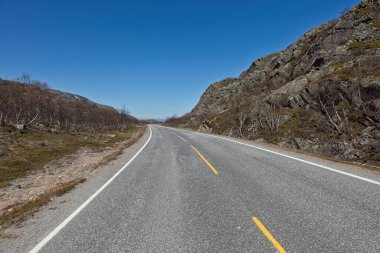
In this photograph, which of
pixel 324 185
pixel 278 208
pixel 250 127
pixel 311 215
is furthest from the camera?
pixel 250 127

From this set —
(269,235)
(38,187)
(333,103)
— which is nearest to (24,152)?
(38,187)

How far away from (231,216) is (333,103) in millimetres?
27183

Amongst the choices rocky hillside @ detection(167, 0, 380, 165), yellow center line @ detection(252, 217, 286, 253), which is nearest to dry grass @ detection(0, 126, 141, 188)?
yellow center line @ detection(252, 217, 286, 253)

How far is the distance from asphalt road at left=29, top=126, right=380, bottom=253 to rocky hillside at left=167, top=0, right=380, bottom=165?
1254 centimetres

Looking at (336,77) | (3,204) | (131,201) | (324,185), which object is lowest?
(3,204)

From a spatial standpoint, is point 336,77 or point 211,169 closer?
point 211,169

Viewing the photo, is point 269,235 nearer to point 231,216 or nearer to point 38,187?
point 231,216

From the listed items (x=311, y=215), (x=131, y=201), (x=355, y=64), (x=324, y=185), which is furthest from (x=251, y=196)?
(x=355, y=64)

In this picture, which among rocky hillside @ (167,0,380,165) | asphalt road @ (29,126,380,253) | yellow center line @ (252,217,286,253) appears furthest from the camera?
rocky hillside @ (167,0,380,165)

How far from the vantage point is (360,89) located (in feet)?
91.3

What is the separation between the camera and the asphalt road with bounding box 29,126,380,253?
4.64m

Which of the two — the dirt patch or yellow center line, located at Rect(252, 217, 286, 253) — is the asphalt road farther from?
the dirt patch

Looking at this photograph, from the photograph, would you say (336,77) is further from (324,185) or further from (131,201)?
(131,201)

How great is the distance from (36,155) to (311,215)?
21.4 metres
